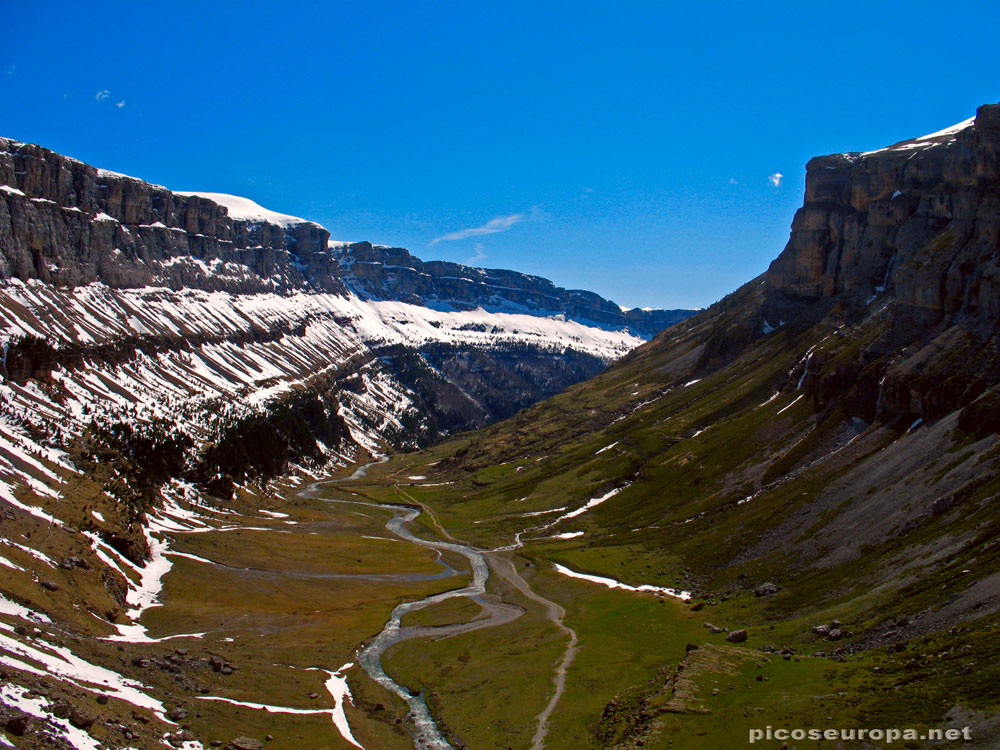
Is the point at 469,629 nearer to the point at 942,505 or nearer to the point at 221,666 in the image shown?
the point at 221,666

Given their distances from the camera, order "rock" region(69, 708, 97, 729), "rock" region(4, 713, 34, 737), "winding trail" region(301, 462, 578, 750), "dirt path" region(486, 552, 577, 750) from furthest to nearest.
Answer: "winding trail" region(301, 462, 578, 750) → "dirt path" region(486, 552, 577, 750) → "rock" region(69, 708, 97, 729) → "rock" region(4, 713, 34, 737)

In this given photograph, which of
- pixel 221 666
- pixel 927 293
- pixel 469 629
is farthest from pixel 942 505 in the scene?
pixel 221 666

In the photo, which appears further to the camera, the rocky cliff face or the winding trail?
the rocky cliff face

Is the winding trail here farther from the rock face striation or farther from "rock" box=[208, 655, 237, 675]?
the rock face striation

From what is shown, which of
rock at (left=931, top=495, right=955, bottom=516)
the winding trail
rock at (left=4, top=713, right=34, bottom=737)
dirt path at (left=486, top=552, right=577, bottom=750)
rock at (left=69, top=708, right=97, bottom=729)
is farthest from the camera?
rock at (left=931, top=495, right=955, bottom=516)

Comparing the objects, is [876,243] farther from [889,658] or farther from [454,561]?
[889,658]

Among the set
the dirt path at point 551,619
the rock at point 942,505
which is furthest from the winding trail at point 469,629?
the rock at point 942,505

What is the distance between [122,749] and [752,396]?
177278 mm

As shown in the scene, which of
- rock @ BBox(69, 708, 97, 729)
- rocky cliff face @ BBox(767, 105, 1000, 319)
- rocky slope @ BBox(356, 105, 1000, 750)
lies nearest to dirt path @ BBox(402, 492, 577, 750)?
rocky slope @ BBox(356, 105, 1000, 750)

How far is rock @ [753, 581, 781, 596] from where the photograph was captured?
91.2m

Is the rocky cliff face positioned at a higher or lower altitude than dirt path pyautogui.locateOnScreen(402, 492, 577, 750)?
higher

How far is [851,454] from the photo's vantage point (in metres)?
121

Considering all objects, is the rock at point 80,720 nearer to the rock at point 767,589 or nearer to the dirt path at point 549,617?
the dirt path at point 549,617

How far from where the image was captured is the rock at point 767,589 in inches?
3593
